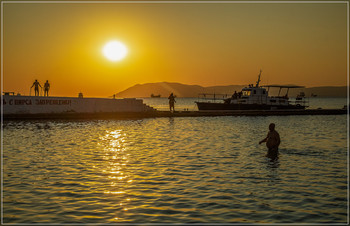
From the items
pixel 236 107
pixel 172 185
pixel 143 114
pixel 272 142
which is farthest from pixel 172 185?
pixel 236 107

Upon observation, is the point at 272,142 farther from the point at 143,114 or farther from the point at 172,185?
the point at 143,114

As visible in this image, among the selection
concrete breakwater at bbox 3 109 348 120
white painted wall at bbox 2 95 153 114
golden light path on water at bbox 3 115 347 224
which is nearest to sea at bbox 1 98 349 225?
golden light path on water at bbox 3 115 347 224

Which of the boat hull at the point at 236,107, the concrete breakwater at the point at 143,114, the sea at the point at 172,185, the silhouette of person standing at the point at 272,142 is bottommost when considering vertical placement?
the sea at the point at 172,185

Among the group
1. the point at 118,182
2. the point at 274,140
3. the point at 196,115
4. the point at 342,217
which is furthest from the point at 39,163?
the point at 196,115

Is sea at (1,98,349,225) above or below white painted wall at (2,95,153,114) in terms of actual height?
below

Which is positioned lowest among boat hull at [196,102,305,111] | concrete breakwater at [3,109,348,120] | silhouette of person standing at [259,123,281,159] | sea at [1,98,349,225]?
sea at [1,98,349,225]

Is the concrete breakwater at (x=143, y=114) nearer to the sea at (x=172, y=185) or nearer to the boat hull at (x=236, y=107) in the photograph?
the boat hull at (x=236, y=107)

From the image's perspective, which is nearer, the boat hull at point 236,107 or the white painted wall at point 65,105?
the white painted wall at point 65,105

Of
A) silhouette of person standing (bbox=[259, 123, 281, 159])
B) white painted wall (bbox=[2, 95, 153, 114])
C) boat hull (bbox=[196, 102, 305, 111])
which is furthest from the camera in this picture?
boat hull (bbox=[196, 102, 305, 111])

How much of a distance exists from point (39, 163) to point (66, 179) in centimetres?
376

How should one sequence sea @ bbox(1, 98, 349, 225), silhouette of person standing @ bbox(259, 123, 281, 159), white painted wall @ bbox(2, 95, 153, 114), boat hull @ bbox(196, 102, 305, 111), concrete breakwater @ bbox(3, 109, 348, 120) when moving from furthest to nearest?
boat hull @ bbox(196, 102, 305, 111), white painted wall @ bbox(2, 95, 153, 114), concrete breakwater @ bbox(3, 109, 348, 120), silhouette of person standing @ bbox(259, 123, 281, 159), sea @ bbox(1, 98, 349, 225)

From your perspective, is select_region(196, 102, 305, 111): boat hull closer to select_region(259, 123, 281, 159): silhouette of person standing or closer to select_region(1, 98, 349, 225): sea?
select_region(1, 98, 349, 225): sea

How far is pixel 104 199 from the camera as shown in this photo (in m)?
10.2

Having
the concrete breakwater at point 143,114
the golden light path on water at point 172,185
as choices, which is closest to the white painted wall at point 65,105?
the concrete breakwater at point 143,114
